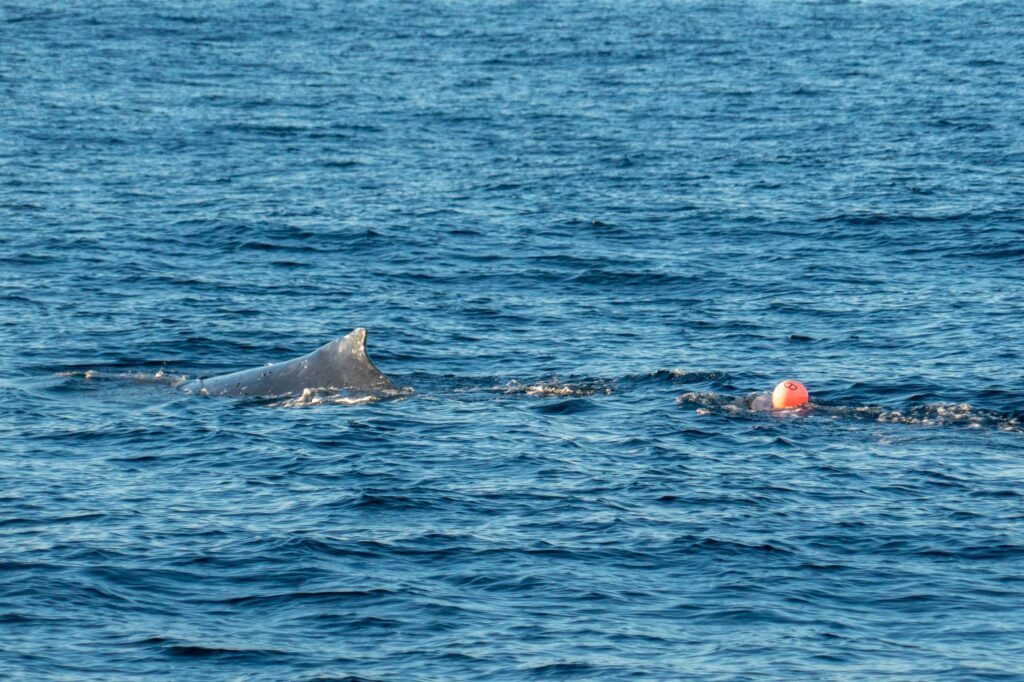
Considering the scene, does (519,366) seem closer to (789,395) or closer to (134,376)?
(789,395)

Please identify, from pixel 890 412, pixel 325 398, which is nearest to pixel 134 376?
pixel 325 398

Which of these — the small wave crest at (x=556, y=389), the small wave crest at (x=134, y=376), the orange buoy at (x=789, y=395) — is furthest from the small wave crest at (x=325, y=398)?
the orange buoy at (x=789, y=395)

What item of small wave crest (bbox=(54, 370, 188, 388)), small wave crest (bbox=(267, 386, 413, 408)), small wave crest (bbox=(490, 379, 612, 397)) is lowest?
small wave crest (bbox=(490, 379, 612, 397))

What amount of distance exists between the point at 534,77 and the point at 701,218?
26.9m

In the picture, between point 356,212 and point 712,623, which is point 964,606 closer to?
point 712,623

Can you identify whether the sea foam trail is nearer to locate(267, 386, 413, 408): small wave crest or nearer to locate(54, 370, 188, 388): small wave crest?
locate(267, 386, 413, 408): small wave crest

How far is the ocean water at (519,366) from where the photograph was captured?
2403 centimetres

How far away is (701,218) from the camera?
52.6 metres

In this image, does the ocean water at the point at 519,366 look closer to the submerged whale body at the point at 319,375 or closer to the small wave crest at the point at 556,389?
the small wave crest at the point at 556,389

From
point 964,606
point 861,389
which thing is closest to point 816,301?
point 861,389

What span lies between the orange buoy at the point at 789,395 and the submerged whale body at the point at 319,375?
804cm

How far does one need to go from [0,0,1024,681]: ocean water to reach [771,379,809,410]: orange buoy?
9.2 inches

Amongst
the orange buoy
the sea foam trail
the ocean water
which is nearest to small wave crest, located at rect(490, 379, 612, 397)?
the ocean water

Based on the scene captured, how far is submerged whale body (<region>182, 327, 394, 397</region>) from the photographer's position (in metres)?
34.9
